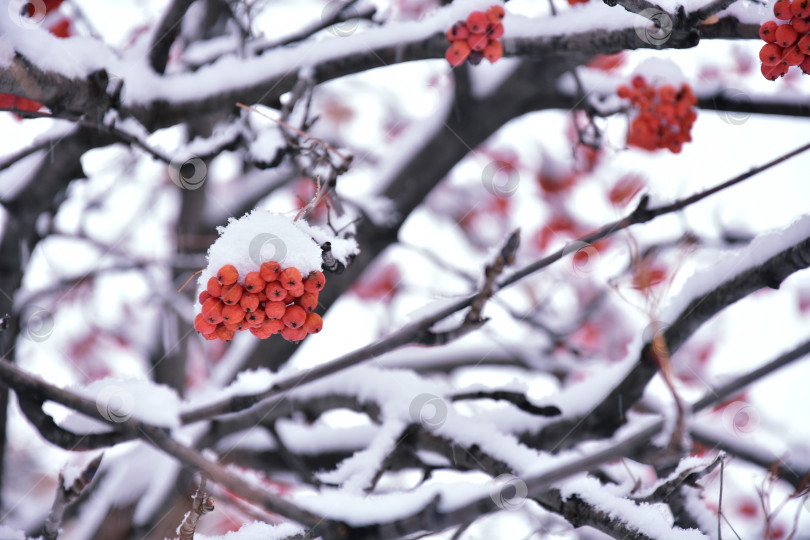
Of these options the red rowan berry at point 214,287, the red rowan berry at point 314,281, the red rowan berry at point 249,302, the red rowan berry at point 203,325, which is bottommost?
the red rowan berry at point 203,325

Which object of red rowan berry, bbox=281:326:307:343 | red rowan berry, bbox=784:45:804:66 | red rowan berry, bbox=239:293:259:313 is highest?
red rowan berry, bbox=784:45:804:66

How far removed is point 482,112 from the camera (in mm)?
3572

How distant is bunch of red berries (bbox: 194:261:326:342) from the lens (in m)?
1.35

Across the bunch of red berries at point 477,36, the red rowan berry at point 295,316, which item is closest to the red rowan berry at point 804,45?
the bunch of red berries at point 477,36

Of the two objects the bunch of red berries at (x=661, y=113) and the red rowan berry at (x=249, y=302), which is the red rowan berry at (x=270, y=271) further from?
the bunch of red berries at (x=661, y=113)

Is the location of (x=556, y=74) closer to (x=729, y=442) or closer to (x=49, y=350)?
(x=729, y=442)

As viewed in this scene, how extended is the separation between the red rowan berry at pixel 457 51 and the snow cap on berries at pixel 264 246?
1119 millimetres

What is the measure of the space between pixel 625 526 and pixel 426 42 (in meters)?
1.90

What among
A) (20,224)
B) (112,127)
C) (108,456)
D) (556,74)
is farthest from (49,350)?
(556,74)

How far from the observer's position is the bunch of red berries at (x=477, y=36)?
2041mm

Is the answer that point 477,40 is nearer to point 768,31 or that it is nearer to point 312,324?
point 768,31

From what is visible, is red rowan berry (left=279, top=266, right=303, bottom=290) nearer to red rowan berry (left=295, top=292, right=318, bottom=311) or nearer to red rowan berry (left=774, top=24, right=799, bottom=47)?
red rowan berry (left=295, top=292, right=318, bottom=311)

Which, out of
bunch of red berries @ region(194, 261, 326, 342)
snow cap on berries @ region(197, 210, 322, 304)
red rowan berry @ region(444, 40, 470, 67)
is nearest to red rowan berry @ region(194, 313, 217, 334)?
bunch of red berries @ region(194, 261, 326, 342)

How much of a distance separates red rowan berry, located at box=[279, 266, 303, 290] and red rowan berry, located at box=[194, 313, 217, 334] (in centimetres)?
22
